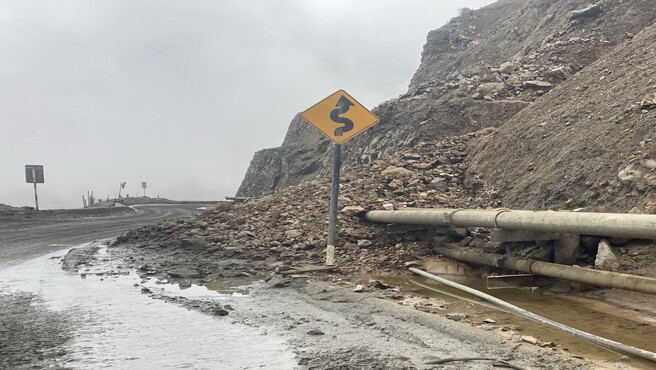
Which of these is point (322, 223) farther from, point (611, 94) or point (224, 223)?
point (611, 94)

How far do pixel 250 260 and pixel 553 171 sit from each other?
557cm

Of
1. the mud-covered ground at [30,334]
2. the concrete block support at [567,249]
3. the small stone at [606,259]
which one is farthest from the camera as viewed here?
the concrete block support at [567,249]

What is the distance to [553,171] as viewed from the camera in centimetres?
891

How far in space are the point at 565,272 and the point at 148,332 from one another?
4425 mm

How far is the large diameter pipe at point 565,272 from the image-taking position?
4762 mm

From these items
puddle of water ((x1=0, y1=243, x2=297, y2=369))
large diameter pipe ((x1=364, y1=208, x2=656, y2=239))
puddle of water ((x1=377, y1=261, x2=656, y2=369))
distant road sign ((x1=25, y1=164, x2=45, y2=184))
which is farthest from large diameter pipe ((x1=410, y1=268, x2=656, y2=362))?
distant road sign ((x1=25, y1=164, x2=45, y2=184))

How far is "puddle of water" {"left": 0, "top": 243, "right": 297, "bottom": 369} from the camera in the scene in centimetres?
360

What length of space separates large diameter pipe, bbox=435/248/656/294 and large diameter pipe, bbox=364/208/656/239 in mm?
415

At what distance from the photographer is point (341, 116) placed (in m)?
7.93

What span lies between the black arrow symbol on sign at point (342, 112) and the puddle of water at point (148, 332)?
3168 mm

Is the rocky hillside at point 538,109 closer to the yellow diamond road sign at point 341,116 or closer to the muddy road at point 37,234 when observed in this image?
the yellow diamond road sign at point 341,116

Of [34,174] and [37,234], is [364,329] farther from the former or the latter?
[34,174]

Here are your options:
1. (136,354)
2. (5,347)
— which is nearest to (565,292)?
(136,354)

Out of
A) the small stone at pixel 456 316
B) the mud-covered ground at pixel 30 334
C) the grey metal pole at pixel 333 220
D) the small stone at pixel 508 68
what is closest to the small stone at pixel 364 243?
the grey metal pole at pixel 333 220
